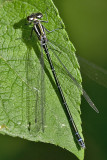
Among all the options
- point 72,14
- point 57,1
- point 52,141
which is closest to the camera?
point 52,141

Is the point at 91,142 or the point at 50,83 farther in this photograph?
the point at 91,142

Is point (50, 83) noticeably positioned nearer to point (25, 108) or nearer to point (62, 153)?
point (25, 108)

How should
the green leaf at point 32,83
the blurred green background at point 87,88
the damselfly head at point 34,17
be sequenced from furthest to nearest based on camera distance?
the blurred green background at point 87,88 < the damselfly head at point 34,17 < the green leaf at point 32,83

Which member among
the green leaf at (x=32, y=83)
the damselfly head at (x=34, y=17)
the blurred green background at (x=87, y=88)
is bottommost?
the blurred green background at (x=87, y=88)

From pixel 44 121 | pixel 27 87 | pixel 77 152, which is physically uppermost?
pixel 27 87

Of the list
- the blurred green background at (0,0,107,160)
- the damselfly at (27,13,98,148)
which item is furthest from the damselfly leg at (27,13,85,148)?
the blurred green background at (0,0,107,160)

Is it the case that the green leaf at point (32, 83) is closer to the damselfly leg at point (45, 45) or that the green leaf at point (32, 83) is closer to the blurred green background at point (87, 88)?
the damselfly leg at point (45, 45)

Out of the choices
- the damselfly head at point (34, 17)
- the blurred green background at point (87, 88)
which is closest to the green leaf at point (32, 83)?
the damselfly head at point (34, 17)

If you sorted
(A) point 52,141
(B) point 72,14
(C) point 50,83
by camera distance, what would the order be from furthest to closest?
1. (B) point 72,14
2. (C) point 50,83
3. (A) point 52,141

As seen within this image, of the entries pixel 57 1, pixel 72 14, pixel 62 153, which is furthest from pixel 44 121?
pixel 72 14
